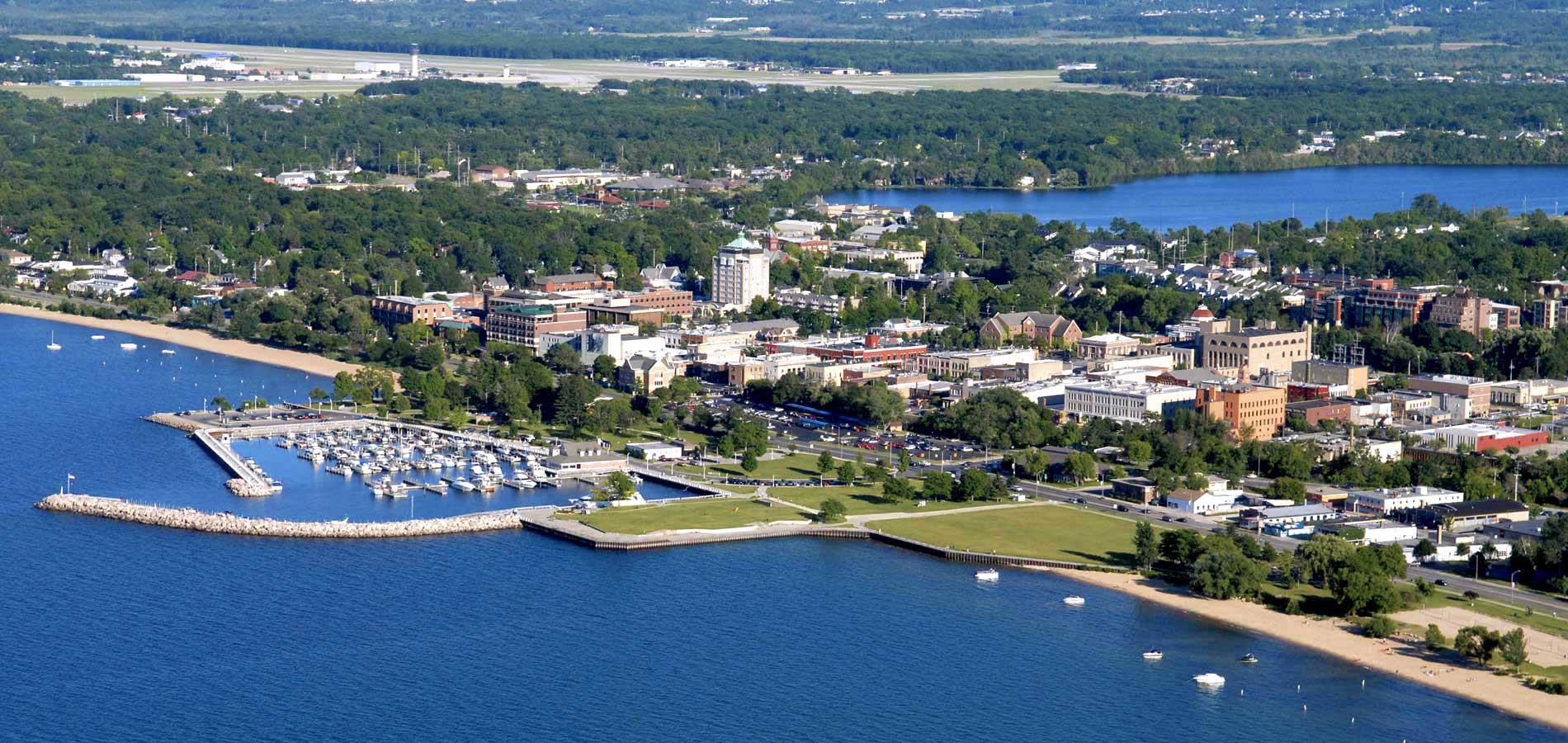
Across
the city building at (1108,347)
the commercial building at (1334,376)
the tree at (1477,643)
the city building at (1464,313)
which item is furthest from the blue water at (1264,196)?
the tree at (1477,643)

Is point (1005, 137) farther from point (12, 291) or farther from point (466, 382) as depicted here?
point (466, 382)

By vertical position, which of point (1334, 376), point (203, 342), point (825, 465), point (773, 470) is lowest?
point (203, 342)

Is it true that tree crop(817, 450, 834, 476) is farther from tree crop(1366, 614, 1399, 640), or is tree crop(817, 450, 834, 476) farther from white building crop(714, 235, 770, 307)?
white building crop(714, 235, 770, 307)

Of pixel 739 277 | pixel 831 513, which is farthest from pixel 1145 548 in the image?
pixel 739 277

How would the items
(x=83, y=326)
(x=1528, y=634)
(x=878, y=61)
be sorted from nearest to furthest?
(x=1528, y=634) < (x=83, y=326) < (x=878, y=61)

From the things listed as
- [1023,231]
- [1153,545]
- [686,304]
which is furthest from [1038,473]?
[1023,231]

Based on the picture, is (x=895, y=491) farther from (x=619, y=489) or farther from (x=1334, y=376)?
(x=1334, y=376)

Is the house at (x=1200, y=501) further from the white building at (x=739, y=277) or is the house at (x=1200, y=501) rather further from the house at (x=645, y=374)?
the white building at (x=739, y=277)

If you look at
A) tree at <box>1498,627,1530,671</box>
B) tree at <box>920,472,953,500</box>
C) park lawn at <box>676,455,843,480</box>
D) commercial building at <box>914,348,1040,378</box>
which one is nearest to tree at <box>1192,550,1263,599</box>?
tree at <box>1498,627,1530,671</box>
